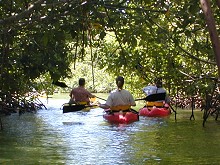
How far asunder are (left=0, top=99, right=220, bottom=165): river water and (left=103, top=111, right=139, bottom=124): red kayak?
0.12m

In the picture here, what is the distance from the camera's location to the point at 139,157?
6.02m

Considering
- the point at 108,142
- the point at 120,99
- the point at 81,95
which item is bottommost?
the point at 108,142

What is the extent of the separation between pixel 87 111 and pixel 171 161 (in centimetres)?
712

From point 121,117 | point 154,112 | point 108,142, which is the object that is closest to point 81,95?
point 154,112

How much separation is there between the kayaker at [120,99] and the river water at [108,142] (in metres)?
0.37

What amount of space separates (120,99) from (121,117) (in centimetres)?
34

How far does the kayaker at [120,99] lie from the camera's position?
9.46m

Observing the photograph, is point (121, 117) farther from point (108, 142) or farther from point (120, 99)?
point (108, 142)

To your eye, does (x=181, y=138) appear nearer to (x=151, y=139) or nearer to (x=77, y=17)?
(x=151, y=139)

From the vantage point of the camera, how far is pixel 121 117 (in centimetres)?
958

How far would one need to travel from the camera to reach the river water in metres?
5.91

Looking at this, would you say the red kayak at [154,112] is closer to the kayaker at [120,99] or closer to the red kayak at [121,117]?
the red kayak at [121,117]

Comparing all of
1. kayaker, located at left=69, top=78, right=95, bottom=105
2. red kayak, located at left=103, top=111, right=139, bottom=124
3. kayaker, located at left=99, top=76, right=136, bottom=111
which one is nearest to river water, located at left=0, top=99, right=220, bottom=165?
red kayak, located at left=103, top=111, right=139, bottom=124

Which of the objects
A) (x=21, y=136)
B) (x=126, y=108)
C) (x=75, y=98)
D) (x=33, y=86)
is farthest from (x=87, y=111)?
(x=21, y=136)
